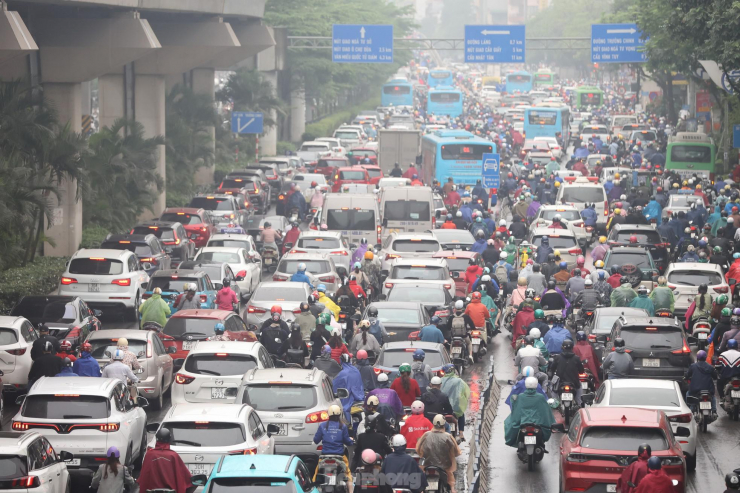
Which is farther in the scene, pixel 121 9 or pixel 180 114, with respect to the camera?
pixel 180 114

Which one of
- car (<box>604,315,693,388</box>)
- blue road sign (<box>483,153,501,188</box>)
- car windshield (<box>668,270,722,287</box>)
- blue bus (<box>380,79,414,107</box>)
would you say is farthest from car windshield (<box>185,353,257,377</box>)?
blue bus (<box>380,79,414,107</box>)

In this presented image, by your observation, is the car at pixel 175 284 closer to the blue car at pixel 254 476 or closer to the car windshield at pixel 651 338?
the car windshield at pixel 651 338

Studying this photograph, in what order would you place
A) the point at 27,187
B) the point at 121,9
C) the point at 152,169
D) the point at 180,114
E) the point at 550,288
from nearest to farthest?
the point at 550,288, the point at 27,187, the point at 121,9, the point at 152,169, the point at 180,114

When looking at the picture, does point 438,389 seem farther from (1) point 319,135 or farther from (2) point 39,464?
(1) point 319,135

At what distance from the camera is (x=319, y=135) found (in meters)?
82.3

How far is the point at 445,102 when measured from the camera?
3804 inches

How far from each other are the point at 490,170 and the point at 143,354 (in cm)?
2641

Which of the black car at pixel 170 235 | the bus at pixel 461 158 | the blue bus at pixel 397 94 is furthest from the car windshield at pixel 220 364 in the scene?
the blue bus at pixel 397 94

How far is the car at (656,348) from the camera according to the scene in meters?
19.6

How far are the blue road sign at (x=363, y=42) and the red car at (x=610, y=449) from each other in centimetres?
4855

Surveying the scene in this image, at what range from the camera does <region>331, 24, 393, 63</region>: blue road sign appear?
61.8 m

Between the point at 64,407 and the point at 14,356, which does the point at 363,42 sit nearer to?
the point at 14,356

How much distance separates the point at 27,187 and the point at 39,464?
18.3m

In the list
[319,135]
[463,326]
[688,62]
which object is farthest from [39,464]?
[319,135]
